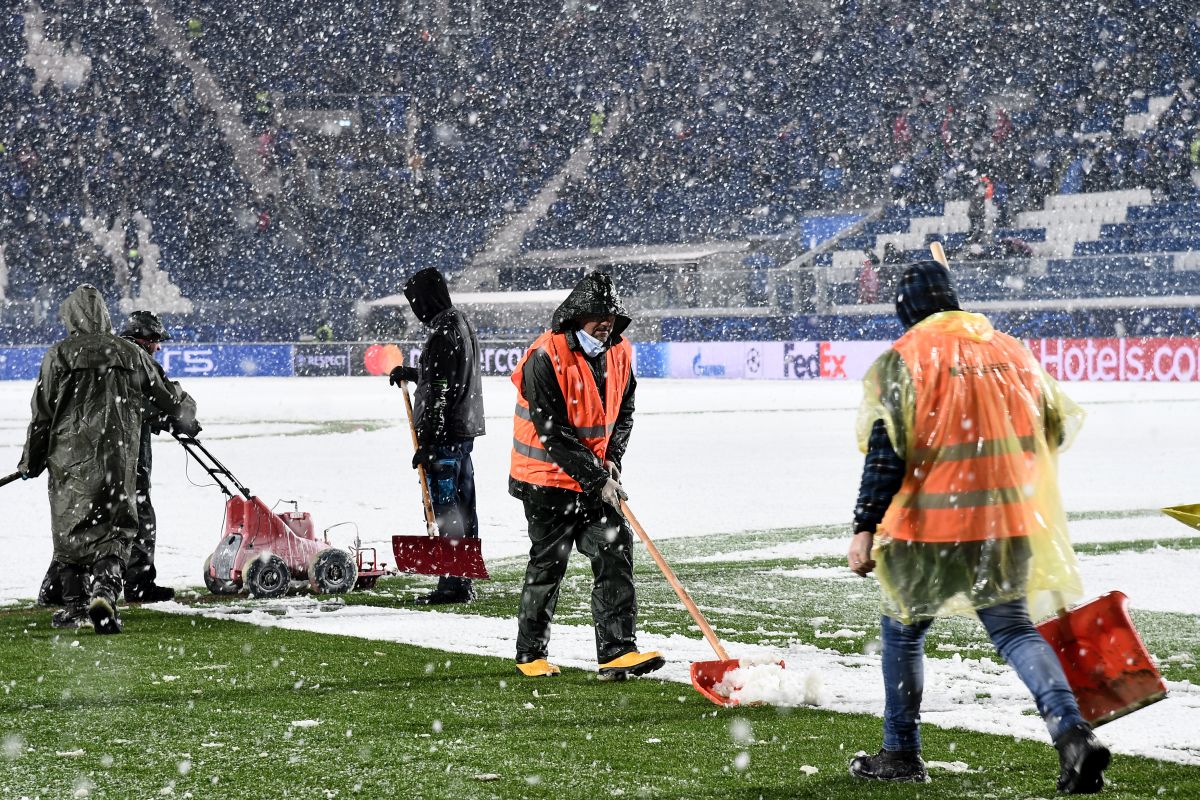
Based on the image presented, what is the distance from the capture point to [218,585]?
28.1 ft

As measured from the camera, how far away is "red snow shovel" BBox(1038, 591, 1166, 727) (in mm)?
4223

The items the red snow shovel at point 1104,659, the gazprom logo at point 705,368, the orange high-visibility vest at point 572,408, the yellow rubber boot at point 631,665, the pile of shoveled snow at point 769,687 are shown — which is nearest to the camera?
the red snow shovel at point 1104,659

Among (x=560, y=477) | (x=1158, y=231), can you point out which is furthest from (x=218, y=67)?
(x=560, y=477)

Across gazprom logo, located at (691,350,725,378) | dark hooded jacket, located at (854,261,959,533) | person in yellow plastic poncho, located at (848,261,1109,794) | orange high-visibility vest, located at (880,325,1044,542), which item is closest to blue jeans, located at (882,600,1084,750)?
person in yellow plastic poncho, located at (848,261,1109,794)

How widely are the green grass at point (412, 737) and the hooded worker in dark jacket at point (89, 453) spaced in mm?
677

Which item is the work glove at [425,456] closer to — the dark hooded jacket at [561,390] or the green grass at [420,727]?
the green grass at [420,727]

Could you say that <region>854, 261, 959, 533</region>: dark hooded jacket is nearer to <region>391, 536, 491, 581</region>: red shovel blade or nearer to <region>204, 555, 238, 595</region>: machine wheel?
<region>391, 536, 491, 581</region>: red shovel blade

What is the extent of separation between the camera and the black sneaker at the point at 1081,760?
12.7 feet

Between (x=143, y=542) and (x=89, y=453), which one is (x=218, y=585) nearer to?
(x=143, y=542)

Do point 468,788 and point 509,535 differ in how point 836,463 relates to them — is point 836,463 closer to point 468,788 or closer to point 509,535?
point 509,535

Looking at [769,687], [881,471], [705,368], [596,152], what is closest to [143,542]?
[769,687]

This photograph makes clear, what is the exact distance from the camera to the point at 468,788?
4402mm

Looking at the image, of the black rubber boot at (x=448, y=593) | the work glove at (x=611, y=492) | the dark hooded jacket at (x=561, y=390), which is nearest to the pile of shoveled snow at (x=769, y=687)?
the work glove at (x=611, y=492)

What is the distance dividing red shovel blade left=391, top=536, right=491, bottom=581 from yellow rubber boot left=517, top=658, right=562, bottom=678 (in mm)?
1794
